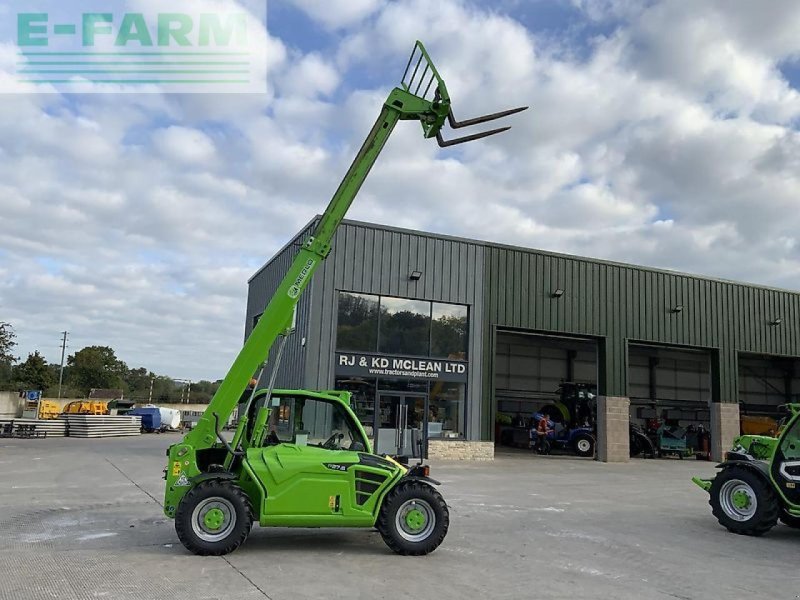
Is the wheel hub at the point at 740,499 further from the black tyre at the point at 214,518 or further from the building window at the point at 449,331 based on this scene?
the building window at the point at 449,331

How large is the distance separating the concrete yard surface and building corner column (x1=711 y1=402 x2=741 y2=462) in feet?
48.7

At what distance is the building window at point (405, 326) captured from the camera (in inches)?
882

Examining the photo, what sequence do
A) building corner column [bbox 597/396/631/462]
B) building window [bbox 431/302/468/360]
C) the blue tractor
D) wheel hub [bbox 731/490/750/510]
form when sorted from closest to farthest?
wheel hub [bbox 731/490/750/510]
building window [bbox 431/302/468/360]
building corner column [bbox 597/396/631/462]
the blue tractor

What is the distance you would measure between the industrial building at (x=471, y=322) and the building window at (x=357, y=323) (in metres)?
0.03

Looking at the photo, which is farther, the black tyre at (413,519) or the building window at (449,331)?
the building window at (449,331)

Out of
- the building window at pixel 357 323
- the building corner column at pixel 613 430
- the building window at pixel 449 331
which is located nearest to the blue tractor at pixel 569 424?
the building corner column at pixel 613 430

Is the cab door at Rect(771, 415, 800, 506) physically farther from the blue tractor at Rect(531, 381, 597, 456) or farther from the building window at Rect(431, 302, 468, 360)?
the blue tractor at Rect(531, 381, 597, 456)

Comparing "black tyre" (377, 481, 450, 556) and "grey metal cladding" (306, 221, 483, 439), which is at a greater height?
"grey metal cladding" (306, 221, 483, 439)

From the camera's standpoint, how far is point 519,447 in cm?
3175

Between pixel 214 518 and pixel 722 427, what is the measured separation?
25.2 metres

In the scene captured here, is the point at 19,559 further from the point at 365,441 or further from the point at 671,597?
the point at 671,597

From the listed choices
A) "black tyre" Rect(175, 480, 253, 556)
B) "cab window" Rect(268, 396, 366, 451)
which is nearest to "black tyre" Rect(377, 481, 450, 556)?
"cab window" Rect(268, 396, 366, 451)

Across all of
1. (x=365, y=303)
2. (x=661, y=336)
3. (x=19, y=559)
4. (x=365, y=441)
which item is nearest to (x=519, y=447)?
(x=661, y=336)

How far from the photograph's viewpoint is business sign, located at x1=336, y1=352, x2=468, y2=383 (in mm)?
21672
